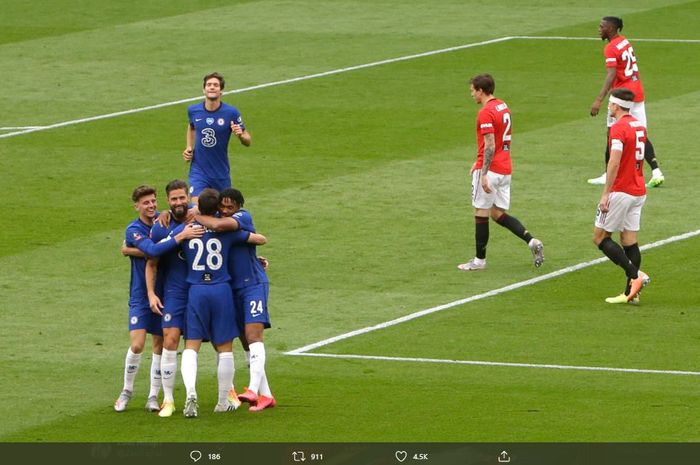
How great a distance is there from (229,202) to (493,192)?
20.8 ft

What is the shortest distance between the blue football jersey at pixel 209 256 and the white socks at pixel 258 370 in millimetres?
624

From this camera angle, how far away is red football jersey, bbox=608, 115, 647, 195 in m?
18.3

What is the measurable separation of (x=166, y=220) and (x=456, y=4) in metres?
28.3

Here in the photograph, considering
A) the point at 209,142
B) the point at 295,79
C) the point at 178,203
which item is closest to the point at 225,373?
the point at 178,203

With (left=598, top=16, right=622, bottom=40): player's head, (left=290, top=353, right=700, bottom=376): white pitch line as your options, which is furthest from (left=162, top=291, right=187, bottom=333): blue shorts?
(left=598, top=16, right=622, bottom=40): player's head

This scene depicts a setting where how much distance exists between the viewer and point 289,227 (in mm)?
22656

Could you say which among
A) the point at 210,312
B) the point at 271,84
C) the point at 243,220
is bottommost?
the point at 210,312

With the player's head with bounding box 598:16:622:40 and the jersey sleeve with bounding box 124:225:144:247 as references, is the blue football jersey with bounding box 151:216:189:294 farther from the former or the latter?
the player's head with bounding box 598:16:622:40

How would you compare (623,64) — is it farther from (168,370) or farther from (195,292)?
(168,370)

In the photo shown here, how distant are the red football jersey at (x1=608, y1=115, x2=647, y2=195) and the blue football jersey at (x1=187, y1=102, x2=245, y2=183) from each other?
173 inches

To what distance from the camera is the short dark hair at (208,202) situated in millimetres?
14500

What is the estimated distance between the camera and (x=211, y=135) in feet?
66.1

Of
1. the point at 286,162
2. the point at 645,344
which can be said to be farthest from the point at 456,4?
the point at 645,344
